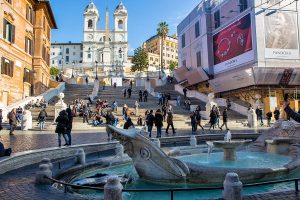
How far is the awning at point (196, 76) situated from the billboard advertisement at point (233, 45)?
6.68ft

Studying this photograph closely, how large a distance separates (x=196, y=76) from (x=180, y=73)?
700 cm

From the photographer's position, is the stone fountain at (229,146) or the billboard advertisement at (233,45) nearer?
the stone fountain at (229,146)

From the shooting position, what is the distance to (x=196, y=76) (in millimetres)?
47562

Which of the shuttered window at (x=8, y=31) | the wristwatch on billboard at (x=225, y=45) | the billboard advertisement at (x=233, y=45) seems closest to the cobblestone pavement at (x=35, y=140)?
the shuttered window at (x=8, y=31)

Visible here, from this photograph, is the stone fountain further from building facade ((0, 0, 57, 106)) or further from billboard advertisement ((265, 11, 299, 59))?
billboard advertisement ((265, 11, 299, 59))

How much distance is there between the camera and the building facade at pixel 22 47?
1147 inches

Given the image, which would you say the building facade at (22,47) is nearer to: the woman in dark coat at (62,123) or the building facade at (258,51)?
the woman in dark coat at (62,123)

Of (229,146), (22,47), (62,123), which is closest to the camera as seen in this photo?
(229,146)

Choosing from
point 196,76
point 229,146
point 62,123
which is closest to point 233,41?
point 196,76

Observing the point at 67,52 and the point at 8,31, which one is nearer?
the point at 8,31

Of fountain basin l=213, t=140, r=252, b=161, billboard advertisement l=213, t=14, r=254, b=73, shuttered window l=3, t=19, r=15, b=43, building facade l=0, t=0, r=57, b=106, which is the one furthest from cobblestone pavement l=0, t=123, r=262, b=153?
billboard advertisement l=213, t=14, r=254, b=73

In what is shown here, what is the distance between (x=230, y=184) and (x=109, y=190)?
193cm

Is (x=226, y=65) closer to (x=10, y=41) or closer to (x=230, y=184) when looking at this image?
(x=10, y=41)

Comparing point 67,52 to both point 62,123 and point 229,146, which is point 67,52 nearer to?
point 62,123
